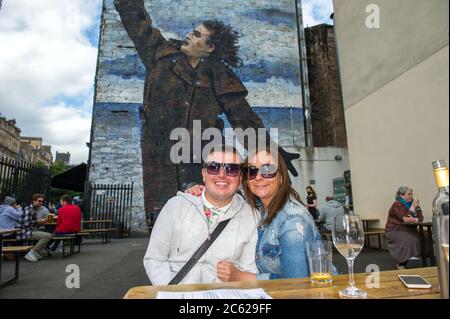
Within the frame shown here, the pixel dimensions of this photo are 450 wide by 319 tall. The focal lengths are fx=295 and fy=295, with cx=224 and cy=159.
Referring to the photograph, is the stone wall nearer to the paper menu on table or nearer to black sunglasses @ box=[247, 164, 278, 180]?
black sunglasses @ box=[247, 164, 278, 180]

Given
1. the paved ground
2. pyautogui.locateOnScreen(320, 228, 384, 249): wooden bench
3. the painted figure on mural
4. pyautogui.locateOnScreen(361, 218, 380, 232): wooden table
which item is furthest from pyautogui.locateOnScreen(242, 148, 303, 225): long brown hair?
→ the painted figure on mural

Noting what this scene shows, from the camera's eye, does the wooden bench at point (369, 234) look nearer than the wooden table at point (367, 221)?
Yes

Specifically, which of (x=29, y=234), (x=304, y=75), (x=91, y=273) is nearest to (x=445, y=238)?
(x=91, y=273)

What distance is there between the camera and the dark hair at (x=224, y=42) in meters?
14.6

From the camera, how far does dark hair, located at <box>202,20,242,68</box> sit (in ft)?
47.9

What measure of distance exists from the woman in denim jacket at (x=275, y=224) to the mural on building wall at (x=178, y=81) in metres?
10.8

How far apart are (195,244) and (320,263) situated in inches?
36.0

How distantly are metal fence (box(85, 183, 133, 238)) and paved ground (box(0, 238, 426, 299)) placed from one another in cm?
467

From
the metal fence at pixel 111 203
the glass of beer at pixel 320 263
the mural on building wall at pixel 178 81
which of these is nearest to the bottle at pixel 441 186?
the glass of beer at pixel 320 263

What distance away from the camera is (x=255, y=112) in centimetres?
1441

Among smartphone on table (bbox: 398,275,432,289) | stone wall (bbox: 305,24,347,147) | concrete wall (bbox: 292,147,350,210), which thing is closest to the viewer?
smartphone on table (bbox: 398,275,432,289)

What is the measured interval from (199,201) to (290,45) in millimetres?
15018

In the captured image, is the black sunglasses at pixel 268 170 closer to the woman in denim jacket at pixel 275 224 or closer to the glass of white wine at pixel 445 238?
the woman in denim jacket at pixel 275 224

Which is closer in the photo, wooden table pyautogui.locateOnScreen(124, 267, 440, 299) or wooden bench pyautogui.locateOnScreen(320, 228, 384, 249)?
wooden table pyautogui.locateOnScreen(124, 267, 440, 299)
